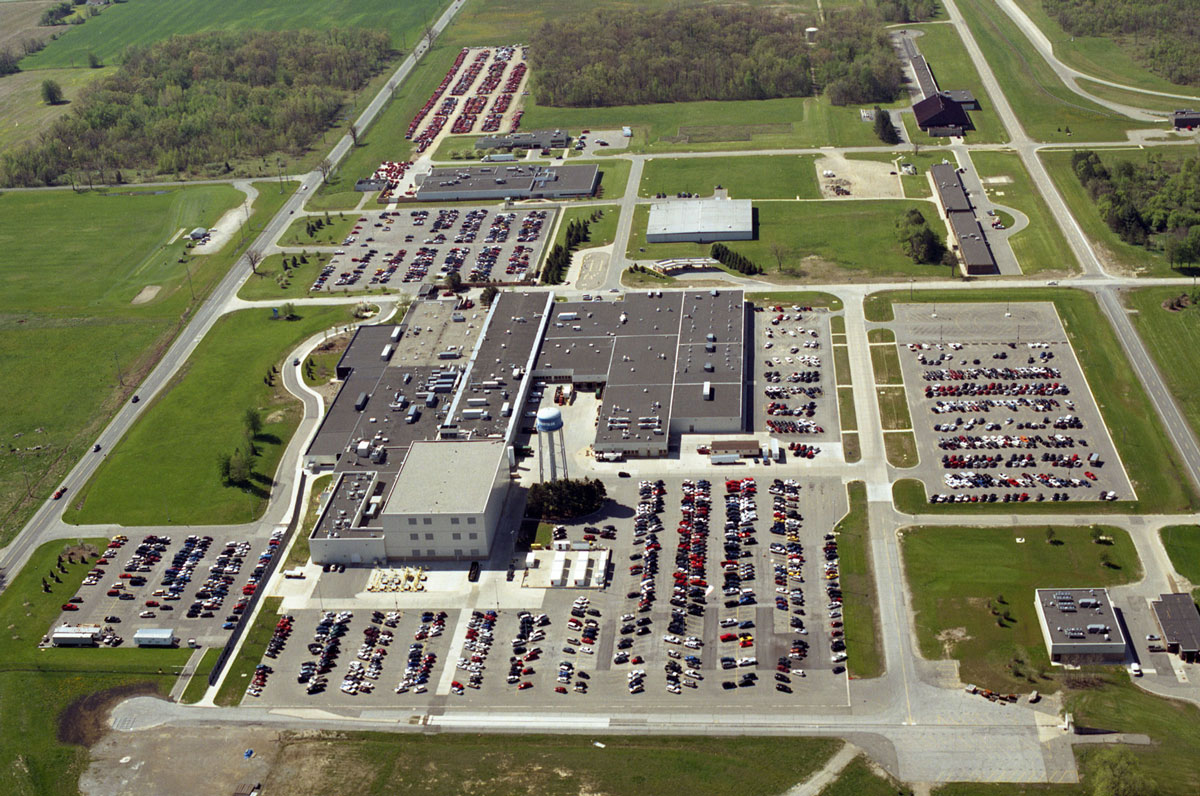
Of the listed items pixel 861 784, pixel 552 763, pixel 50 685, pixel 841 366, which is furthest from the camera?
pixel 841 366

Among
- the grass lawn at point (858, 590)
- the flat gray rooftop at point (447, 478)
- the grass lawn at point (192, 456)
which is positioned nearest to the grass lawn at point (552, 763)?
the grass lawn at point (858, 590)

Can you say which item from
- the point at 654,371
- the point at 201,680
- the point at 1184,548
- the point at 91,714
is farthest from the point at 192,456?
the point at 1184,548

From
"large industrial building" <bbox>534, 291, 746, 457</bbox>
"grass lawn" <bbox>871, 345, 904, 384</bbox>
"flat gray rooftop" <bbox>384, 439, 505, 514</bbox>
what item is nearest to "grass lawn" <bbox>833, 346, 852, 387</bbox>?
"grass lawn" <bbox>871, 345, 904, 384</bbox>

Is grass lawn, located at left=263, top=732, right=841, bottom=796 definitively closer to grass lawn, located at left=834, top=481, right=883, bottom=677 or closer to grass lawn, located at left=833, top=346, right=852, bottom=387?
grass lawn, located at left=834, top=481, right=883, bottom=677

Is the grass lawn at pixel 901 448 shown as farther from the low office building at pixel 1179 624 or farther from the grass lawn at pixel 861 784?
the grass lawn at pixel 861 784

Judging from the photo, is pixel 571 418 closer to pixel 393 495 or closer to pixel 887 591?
pixel 393 495

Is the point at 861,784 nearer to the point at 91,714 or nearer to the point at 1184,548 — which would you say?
the point at 1184,548
